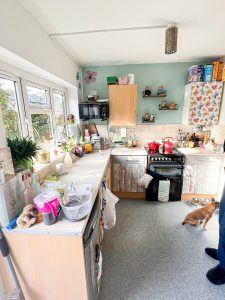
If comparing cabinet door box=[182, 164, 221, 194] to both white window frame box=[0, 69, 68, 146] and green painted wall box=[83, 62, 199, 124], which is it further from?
white window frame box=[0, 69, 68, 146]

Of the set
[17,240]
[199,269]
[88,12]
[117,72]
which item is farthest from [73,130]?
[199,269]

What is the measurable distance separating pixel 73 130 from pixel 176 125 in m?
1.81

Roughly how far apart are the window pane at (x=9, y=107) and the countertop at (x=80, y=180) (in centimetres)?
65

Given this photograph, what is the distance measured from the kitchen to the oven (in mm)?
17

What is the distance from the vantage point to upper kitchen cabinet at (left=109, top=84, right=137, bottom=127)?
2.46 metres

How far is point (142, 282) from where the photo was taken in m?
1.37

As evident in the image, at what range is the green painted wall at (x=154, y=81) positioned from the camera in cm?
266

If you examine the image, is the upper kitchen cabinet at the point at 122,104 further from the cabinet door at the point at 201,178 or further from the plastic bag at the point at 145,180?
the cabinet door at the point at 201,178

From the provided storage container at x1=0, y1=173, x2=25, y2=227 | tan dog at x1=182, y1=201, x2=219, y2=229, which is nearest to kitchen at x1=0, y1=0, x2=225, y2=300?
storage container at x1=0, y1=173, x2=25, y2=227

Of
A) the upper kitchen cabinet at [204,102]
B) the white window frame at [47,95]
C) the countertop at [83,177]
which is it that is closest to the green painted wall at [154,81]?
the upper kitchen cabinet at [204,102]

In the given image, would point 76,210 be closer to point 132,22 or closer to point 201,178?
point 132,22

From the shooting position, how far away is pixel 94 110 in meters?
2.57

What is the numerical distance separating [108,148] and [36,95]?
1400 millimetres

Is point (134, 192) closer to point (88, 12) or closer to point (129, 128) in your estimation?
point (129, 128)
